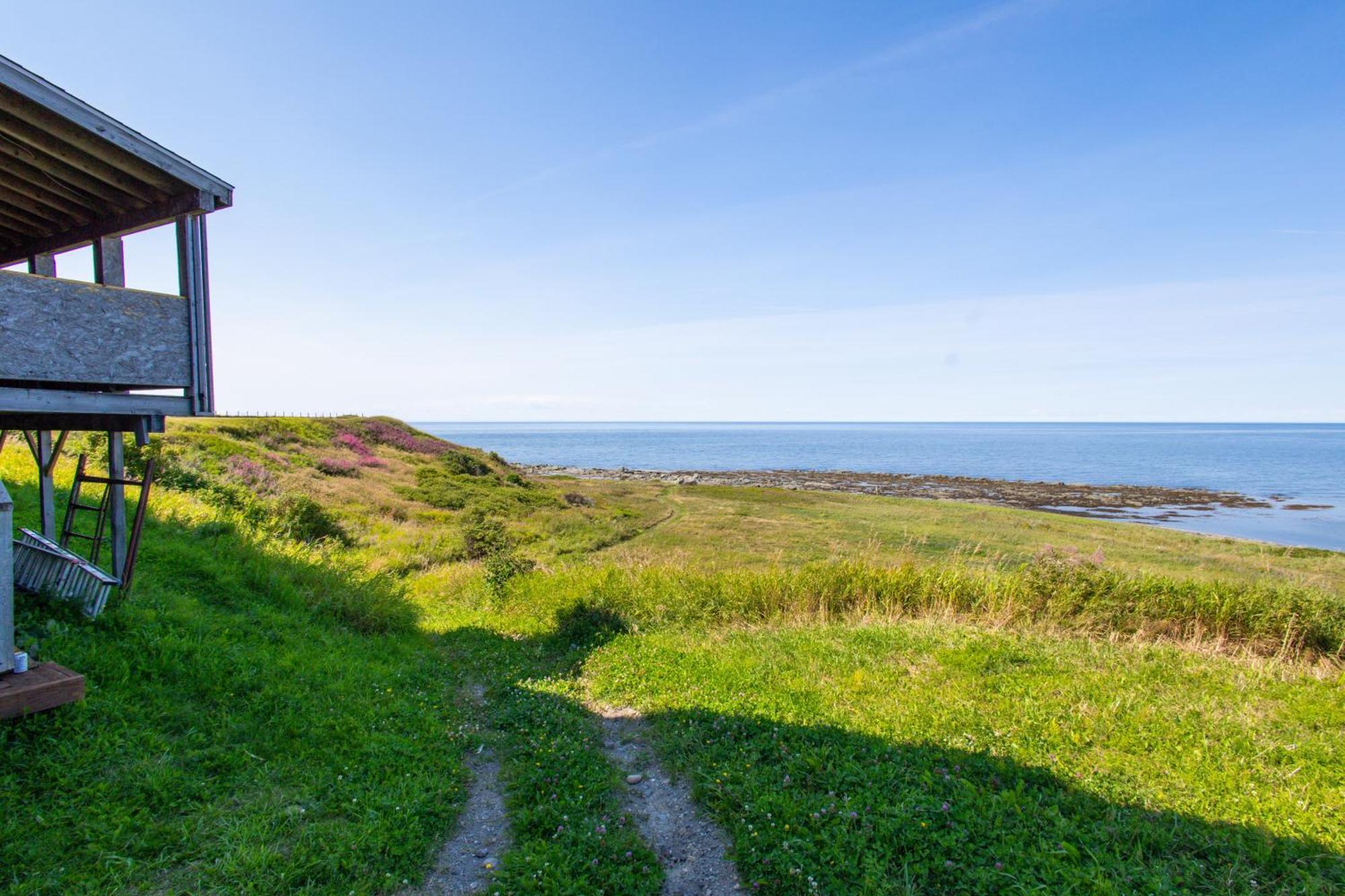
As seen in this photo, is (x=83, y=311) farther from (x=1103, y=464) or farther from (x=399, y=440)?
(x=1103, y=464)

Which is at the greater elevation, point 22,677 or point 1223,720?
point 22,677

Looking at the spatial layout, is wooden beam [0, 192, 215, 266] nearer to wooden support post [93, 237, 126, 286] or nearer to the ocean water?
wooden support post [93, 237, 126, 286]

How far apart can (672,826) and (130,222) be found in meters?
9.09

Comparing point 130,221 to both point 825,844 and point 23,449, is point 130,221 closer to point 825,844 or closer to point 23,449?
point 825,844

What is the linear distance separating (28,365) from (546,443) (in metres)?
157

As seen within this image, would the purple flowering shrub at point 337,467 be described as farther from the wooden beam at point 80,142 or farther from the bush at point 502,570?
the wooden beam at point 80,142

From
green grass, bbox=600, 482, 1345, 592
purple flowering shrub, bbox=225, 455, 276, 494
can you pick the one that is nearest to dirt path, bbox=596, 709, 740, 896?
green grass, bbox=600, 482, 1345, 592

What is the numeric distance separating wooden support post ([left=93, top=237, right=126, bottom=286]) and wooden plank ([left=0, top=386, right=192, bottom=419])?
1271 mm

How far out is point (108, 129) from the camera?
646 centimetres

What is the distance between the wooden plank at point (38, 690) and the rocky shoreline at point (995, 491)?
49.3 m

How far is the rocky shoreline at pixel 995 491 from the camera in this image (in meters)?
46.5

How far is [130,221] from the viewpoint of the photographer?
24.4 ft

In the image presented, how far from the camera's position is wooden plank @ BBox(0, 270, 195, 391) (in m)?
5.90

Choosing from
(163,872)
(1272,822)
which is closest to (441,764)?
(163,872)
